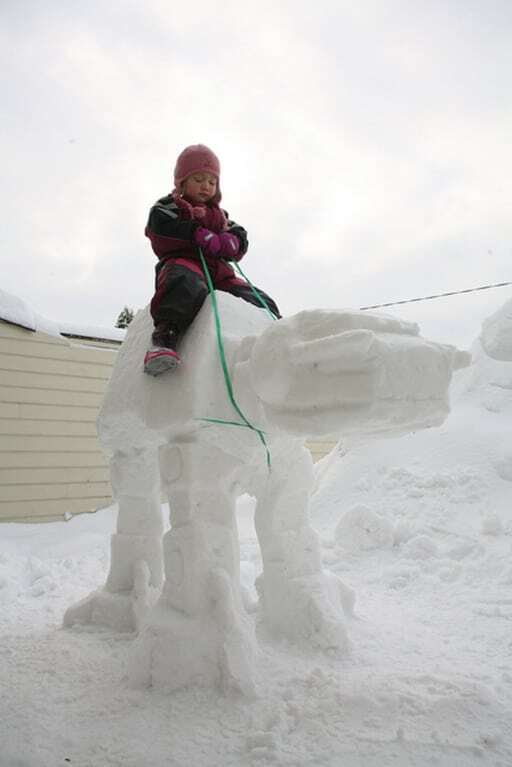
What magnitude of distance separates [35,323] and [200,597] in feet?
10.3

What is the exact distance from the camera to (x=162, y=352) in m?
1.57

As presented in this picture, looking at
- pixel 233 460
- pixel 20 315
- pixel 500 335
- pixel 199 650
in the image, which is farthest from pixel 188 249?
pixel 500 335

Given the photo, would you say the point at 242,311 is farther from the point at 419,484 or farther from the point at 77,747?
the point at 419,484

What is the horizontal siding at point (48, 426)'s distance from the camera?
3982mm

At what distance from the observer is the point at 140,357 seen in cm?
180

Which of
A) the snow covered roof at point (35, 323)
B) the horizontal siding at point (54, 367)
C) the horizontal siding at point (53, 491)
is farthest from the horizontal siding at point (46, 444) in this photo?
the snow covered roof at point (35, 323)

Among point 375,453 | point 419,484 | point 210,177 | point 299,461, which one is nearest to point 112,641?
point 299,461

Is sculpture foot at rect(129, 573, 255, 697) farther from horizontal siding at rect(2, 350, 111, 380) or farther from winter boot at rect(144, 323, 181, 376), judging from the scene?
horizontal siding at rect(2, 350, 111, 380)

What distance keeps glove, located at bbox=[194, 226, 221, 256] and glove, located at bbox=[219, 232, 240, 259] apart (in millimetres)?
15

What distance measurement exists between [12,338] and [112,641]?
108 inches

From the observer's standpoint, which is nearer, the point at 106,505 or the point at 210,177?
the point at 210,177

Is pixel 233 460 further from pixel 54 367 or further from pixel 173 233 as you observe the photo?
pixel 54 367

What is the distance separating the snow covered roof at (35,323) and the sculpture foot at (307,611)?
9.48ft

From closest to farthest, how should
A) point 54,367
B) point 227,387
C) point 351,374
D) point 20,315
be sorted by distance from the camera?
1. point 351,374
2. point 227,387
3. point 20,315
4. point 54,367
